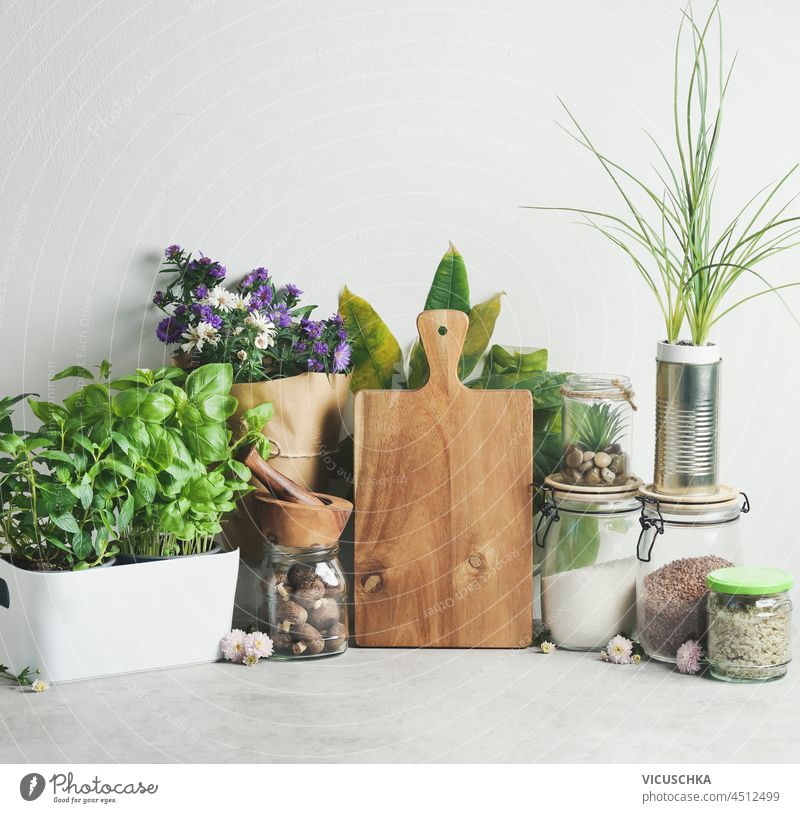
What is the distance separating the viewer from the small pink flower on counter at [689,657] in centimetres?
104

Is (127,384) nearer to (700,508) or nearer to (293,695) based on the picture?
(293,695)

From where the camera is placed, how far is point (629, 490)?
3.60 ft

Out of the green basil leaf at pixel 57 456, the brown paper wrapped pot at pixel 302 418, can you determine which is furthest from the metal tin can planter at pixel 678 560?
the green basil leaf at pixel 57 456

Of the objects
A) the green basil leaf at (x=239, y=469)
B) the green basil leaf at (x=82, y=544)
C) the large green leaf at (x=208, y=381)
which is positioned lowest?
the green basil leaf at (x=82, y=544)

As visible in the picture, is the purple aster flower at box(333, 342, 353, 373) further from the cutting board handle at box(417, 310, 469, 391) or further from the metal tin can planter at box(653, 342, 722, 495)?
the metal tin can planter at box(653, 342, 722, 495)

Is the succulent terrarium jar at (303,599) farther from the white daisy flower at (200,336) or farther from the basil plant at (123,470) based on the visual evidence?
the white daisy flower at (200,336)

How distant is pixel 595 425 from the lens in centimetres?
110

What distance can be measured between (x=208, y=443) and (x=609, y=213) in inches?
20.2

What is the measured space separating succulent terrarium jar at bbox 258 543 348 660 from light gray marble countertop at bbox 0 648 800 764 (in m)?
0.02

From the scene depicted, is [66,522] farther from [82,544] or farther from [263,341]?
[263,341]

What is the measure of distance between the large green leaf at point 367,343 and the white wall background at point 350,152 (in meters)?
0.02

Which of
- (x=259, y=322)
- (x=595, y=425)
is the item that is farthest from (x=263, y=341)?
(x=595, y=425)

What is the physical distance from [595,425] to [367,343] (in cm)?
27

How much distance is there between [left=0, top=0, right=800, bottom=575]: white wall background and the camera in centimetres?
117
